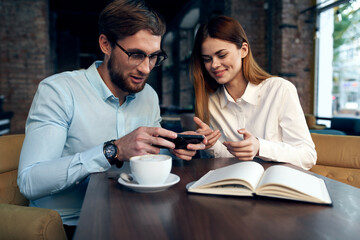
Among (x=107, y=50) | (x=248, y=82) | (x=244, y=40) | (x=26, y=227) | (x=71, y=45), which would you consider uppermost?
(x=71, y=45)

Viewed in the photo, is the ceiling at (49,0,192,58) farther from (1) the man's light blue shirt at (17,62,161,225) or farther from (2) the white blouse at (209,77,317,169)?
(1) the man's light blue shirt at (17,62,161,225)

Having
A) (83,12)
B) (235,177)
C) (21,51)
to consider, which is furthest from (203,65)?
(83,12)

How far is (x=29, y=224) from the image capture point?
0.78 meters

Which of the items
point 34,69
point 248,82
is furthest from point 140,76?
point 34,69

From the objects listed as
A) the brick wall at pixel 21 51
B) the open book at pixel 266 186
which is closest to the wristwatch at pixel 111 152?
the open book at pixel 266 186

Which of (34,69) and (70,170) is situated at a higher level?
(34,69)

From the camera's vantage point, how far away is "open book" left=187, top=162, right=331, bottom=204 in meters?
0.74

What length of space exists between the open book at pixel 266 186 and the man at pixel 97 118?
24 centimetres

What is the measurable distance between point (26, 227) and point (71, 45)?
9.98 m

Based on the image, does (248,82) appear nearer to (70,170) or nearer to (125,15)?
(125,15)

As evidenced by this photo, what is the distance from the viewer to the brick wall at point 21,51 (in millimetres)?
5555

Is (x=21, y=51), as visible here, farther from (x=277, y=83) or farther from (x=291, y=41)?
(x=277, y=83)

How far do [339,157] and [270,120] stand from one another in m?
0.38

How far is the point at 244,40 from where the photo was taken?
5.76 ft
